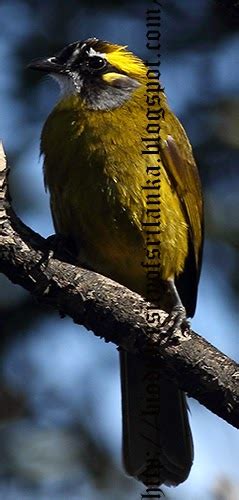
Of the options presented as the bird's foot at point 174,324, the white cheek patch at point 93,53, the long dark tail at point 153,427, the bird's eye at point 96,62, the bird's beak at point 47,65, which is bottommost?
the long dark tail at point 153,427

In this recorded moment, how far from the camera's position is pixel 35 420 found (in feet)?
23.6

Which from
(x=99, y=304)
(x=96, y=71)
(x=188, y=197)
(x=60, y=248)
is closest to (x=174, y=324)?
(x=99, y=304)

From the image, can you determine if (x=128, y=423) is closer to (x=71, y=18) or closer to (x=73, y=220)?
(x=73, y=220)

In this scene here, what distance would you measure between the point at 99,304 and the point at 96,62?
174cm

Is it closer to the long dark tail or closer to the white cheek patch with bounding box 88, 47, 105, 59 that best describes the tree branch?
the long dark tail

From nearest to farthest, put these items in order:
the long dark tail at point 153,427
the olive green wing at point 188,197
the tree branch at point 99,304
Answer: the tree branch at point 99,304
the long dark tail at point 153,427
the olive green wing at point 188,197

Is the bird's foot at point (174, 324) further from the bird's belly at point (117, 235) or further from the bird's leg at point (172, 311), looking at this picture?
the bird's belly at point (117, 235)

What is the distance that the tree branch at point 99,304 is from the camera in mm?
5504

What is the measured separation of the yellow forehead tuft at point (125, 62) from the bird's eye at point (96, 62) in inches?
1.7

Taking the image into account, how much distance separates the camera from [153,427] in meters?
6.72

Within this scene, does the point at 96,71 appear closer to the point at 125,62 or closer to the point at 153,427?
the point at 125,62

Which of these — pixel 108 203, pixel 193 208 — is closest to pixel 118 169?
pixel 108 203

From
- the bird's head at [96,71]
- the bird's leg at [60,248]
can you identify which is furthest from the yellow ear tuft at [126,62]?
the bird's leg at [60,248]

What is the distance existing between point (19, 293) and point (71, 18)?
1.63 metres
